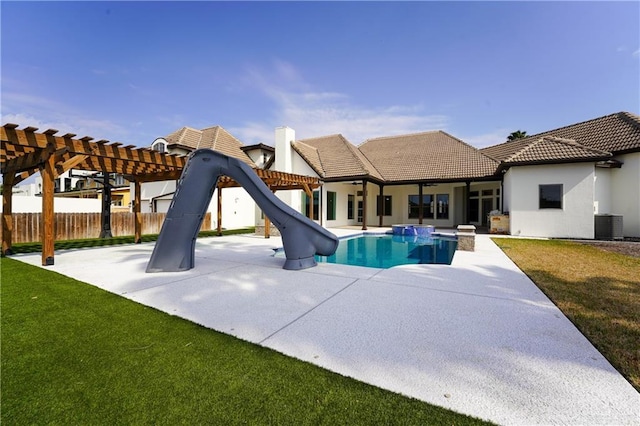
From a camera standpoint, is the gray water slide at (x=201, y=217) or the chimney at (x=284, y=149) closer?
the gray water slide at (x=201, y=217)

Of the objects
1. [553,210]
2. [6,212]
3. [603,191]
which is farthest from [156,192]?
[603,191]

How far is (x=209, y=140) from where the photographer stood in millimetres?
23812

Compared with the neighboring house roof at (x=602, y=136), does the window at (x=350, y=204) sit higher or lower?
lower

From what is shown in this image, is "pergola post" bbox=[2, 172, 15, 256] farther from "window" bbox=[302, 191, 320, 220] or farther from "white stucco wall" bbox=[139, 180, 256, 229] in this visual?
"window" bbox=[302, 191, 320, 220]

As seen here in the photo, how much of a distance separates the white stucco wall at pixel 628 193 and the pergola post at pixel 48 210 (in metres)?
22.7

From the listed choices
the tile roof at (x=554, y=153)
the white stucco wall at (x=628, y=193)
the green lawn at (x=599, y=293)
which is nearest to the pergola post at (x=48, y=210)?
the green lawn at (x=599, y=293)

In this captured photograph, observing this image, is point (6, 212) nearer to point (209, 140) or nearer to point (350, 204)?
point (209, 140)

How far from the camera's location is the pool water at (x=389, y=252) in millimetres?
9375

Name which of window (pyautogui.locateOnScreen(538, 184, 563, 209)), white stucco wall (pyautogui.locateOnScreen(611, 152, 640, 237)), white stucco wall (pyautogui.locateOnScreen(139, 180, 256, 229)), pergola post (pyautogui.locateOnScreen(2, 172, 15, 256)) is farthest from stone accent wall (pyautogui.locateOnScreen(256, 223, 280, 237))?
white stucco wall (pyautogui.locateOnScreen(611, 152, 640, 237))

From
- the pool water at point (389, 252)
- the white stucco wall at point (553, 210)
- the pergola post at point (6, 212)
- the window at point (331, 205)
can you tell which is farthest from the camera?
the window at point (331, 205)

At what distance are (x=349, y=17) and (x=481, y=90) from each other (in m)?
7.73

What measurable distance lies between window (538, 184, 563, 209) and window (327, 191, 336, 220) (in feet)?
39.9

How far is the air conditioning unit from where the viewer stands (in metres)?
12.7

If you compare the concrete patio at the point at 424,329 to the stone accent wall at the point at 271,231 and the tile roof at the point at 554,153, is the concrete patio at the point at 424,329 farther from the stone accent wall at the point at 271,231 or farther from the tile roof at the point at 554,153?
the tile roof at the point at 554,153
